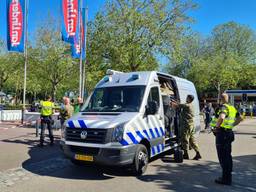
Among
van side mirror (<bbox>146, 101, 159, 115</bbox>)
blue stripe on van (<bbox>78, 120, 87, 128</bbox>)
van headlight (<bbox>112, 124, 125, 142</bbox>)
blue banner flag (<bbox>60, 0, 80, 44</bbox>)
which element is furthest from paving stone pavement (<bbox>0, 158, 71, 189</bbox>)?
blue banner flag (<bbox>60, 0, 80, 44</bbox>)

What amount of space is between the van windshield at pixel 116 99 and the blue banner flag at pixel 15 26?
11.5 metres

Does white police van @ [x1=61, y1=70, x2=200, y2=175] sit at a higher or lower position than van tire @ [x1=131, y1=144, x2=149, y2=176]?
higher

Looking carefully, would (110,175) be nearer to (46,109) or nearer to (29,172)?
(29,172)

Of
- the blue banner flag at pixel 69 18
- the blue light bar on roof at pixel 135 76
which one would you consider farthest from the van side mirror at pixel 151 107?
the blue banner flag at pixel 69 18

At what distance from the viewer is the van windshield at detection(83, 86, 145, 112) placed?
24.7 feet

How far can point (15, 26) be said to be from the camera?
1809 cm

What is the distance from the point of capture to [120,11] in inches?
826

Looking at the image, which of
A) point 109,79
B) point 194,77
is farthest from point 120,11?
point 194,77

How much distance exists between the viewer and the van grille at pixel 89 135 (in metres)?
6.55

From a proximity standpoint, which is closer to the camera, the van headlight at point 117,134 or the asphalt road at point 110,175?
the asphalt road at point 110,175

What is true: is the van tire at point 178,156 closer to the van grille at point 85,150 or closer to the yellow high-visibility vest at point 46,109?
the van grille at point 85,150

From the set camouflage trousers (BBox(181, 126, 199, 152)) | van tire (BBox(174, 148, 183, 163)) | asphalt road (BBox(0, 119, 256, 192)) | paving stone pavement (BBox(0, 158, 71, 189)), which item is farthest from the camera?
camouflage trousers (BBox(181, 126, 199, 152))

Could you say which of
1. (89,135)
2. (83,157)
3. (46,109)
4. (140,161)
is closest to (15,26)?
(46,109)

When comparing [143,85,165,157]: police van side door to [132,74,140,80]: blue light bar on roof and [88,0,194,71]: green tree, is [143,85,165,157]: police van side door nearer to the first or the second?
[132,74,140,80]: blue light bar on roof
